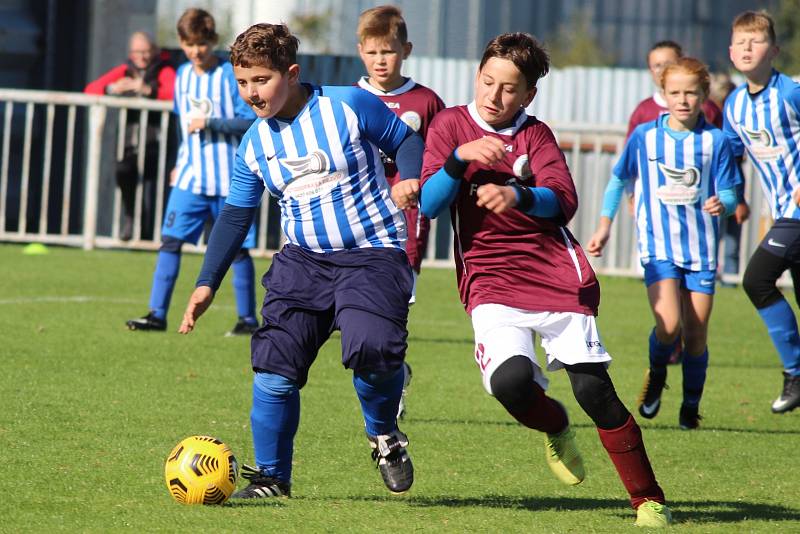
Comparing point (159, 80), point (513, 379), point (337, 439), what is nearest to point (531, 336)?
point (513, 379)

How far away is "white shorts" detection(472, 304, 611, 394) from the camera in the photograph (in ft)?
16.6

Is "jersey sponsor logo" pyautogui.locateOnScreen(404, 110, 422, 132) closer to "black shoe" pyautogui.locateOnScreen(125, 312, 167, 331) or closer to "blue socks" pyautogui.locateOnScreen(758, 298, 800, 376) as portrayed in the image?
"blue socks" pyautogui.locateOnScreen(758, 298, 800, 376)

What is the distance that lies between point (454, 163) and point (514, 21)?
950 inches

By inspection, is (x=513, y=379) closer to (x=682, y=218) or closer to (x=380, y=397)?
(x=380, y=397)

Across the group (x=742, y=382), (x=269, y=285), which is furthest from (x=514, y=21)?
(x=269, y=285)

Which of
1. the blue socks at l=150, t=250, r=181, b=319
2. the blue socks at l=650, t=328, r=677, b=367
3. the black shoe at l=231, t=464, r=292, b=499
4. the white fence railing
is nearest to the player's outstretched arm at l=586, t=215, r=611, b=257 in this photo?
the blue socks at l=650, t=328, r=677, b=367

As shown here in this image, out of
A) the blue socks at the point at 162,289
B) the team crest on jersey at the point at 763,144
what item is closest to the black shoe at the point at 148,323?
the blue socks at the point at 162,289

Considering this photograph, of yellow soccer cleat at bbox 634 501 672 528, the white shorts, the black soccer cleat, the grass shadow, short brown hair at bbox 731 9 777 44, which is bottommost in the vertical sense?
the grass shadow

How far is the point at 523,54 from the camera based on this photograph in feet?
16.5

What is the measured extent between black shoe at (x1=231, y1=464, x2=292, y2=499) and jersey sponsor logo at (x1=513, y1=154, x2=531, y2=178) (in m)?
1.41

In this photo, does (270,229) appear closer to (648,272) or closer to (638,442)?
(648,272)

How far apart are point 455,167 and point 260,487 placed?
54.9 inches

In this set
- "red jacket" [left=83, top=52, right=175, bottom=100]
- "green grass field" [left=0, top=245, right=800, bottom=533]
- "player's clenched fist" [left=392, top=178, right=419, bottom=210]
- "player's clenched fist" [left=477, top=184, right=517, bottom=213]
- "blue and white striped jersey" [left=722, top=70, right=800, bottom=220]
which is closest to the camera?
"player's clenched fist" [left=477, top=184, right=517, bottom=213]

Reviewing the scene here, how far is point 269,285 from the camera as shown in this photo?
543 cm
